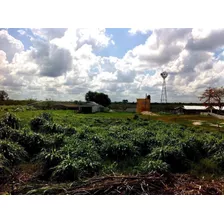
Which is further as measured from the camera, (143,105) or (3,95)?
(143,105)

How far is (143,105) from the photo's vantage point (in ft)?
14.7

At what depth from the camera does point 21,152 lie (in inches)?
161

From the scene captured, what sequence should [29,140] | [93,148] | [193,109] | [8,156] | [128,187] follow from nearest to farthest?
[128,187] < [8,156] < [93,148] < [193,109] < [29,140]

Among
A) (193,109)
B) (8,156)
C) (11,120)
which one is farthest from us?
(11,120)

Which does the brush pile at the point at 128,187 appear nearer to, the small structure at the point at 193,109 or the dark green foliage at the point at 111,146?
the dark green foliage at the point at 111,146

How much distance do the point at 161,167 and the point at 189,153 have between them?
95 cm

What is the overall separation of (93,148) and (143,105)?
1159 millimetres

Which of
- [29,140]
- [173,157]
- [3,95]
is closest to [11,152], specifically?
[29,140]

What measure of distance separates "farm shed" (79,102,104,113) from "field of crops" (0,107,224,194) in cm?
10

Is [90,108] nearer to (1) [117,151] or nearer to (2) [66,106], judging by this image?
(2) [66,106]

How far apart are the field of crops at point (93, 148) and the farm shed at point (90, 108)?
0.34 ft

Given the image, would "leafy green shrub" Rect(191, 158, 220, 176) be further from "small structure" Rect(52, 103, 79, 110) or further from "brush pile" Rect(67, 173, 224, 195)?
"small structure" Rect(52, 103, 79, 110)
